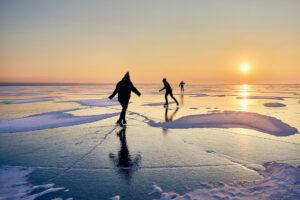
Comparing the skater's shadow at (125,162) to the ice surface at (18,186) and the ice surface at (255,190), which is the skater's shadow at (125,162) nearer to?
the ice surface at (255,190)

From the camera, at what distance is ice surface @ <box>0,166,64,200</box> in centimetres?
252

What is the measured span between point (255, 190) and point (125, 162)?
7.39ft

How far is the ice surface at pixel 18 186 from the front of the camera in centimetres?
252

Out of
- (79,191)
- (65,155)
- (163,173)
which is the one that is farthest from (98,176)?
(65,155)

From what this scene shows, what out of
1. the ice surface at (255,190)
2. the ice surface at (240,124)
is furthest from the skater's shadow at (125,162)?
the ice surface at (240,124)

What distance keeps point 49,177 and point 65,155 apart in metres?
0.98

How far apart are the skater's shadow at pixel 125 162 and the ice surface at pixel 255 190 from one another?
0.86 meters

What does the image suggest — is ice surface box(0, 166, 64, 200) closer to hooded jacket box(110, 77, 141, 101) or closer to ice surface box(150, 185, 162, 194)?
ice surface box(150, 185, 162, 194)

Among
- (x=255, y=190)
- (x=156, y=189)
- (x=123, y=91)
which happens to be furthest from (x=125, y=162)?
(x=123, y=91)

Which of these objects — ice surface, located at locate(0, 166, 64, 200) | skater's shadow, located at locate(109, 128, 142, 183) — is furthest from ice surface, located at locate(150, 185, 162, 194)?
ice surface, located at locate(0, 166, 64, 200)

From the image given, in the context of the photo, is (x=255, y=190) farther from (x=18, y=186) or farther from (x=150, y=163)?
(x=18, y=186)

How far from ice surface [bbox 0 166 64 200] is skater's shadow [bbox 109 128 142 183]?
990 millimetres

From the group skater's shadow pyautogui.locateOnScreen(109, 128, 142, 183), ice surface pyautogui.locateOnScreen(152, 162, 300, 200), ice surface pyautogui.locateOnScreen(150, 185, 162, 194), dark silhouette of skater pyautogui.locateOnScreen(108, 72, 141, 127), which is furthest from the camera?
dark silhouette of skater pyautogui.locateOnScreen(108, 72, 141, 127)

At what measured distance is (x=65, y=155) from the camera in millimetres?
3980
